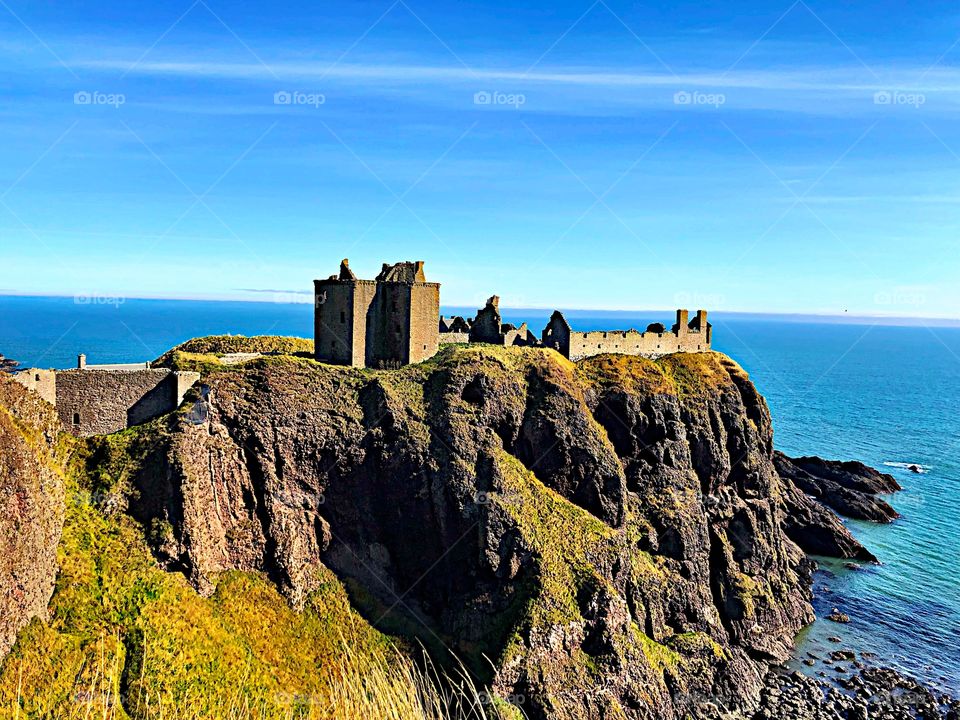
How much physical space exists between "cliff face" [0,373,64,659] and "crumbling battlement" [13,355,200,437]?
6.50 feet

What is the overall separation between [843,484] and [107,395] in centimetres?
10122

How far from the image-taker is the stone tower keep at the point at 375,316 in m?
68.0

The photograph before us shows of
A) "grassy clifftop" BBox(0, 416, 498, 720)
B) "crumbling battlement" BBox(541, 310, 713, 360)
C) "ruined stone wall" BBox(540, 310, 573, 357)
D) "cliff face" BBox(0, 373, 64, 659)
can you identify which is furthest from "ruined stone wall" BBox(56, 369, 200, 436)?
"ruined stone wall" BBox(540, 310, 573, 357)

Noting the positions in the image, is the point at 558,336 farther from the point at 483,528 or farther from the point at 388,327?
the point at 483,528

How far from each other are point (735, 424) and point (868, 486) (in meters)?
42.7

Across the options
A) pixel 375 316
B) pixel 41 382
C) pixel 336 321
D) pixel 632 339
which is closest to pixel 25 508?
pixel 41 382

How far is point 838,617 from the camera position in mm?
73562

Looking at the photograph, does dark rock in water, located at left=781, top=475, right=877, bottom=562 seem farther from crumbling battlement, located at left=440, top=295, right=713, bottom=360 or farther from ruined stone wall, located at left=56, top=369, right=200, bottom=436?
ruined stone wall, located at left=56, top=369, right=200, bottom=436

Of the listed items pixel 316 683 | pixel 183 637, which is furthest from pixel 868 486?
pixel 183 637

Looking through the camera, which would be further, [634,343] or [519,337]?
[634,343]

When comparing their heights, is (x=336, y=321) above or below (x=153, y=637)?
above

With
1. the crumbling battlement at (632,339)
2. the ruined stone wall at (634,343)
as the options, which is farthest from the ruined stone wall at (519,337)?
the ruined stone wall at (634,343)

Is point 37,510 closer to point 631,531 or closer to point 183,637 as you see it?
point 183,637

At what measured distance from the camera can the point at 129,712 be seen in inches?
1640
